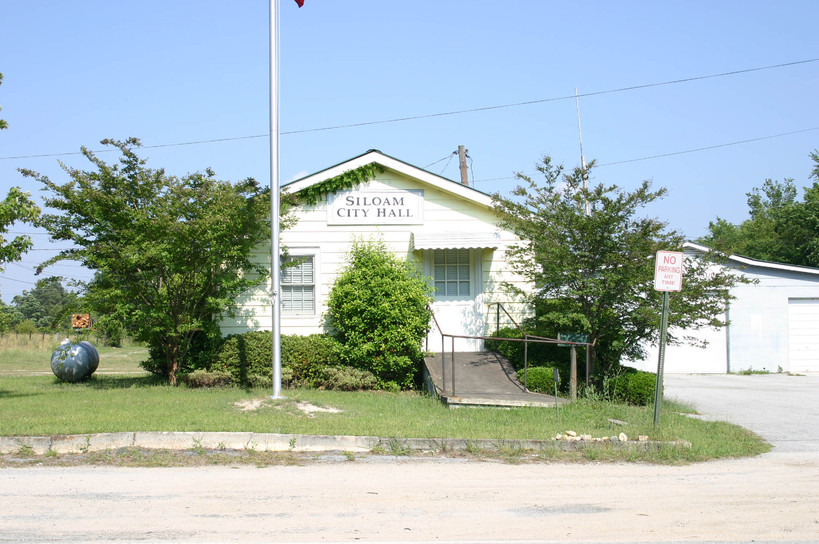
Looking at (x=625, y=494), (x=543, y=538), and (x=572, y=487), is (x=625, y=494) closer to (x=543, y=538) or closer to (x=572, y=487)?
(x=572, y=487)

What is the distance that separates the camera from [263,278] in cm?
1524

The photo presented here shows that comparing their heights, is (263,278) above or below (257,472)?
above

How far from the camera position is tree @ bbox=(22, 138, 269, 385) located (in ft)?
44.2

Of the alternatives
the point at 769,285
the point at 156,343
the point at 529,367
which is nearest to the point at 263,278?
the point at 156,343

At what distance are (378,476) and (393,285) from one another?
701cm

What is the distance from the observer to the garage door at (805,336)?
2114 cm

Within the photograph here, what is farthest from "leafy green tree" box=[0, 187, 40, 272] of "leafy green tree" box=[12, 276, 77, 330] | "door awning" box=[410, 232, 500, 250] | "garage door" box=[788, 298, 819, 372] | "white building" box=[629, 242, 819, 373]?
"leafy green tree" box=[12, 276, 77, 330]

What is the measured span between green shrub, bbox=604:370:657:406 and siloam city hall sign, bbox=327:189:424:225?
5589 mm

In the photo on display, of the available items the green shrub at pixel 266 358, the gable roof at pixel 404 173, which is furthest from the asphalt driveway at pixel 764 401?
the green shrub at pixel 266 358

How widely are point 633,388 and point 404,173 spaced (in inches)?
266

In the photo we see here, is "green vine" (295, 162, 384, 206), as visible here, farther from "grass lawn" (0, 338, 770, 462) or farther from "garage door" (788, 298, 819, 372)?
"garage door" (788, 298, 819, 372)

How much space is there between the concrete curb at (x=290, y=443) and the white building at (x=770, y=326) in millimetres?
13275

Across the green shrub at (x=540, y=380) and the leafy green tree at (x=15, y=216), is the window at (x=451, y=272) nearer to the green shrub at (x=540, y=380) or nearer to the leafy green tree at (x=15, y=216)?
the green shrub at (x=540, y=380)

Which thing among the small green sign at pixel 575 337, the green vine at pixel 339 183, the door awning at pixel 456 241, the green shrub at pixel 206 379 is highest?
the green vine at pixel 339 183
